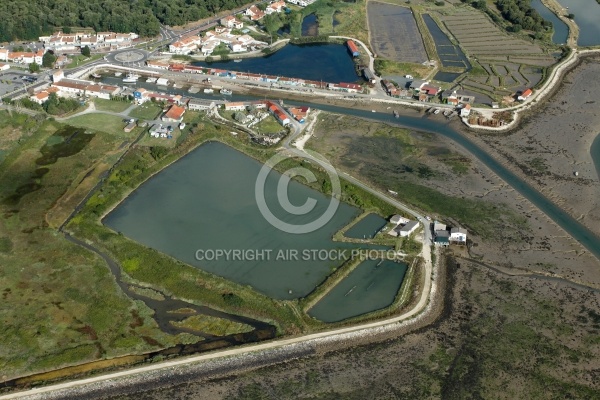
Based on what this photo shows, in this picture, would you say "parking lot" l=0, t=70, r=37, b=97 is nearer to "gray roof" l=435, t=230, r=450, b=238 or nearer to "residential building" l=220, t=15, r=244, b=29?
"residential building" l=220, t=15, r=244, b=29

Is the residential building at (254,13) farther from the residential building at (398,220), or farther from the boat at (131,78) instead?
the residential building at (398,220)

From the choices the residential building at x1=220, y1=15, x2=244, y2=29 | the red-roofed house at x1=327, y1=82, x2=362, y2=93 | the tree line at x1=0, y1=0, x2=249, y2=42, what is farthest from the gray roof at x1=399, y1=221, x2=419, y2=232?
the tree line at x1=0, y1=0, x2=249, y2=42

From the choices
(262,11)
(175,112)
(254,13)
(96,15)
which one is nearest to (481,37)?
(262,11)

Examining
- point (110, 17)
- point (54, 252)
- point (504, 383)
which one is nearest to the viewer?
point (504, 383)

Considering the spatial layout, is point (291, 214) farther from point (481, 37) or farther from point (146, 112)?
point (481, 37)

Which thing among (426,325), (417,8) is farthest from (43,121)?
(417,8)

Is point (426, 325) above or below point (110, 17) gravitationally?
below

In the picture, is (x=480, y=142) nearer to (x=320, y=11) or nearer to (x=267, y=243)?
(x=267, y=243)
